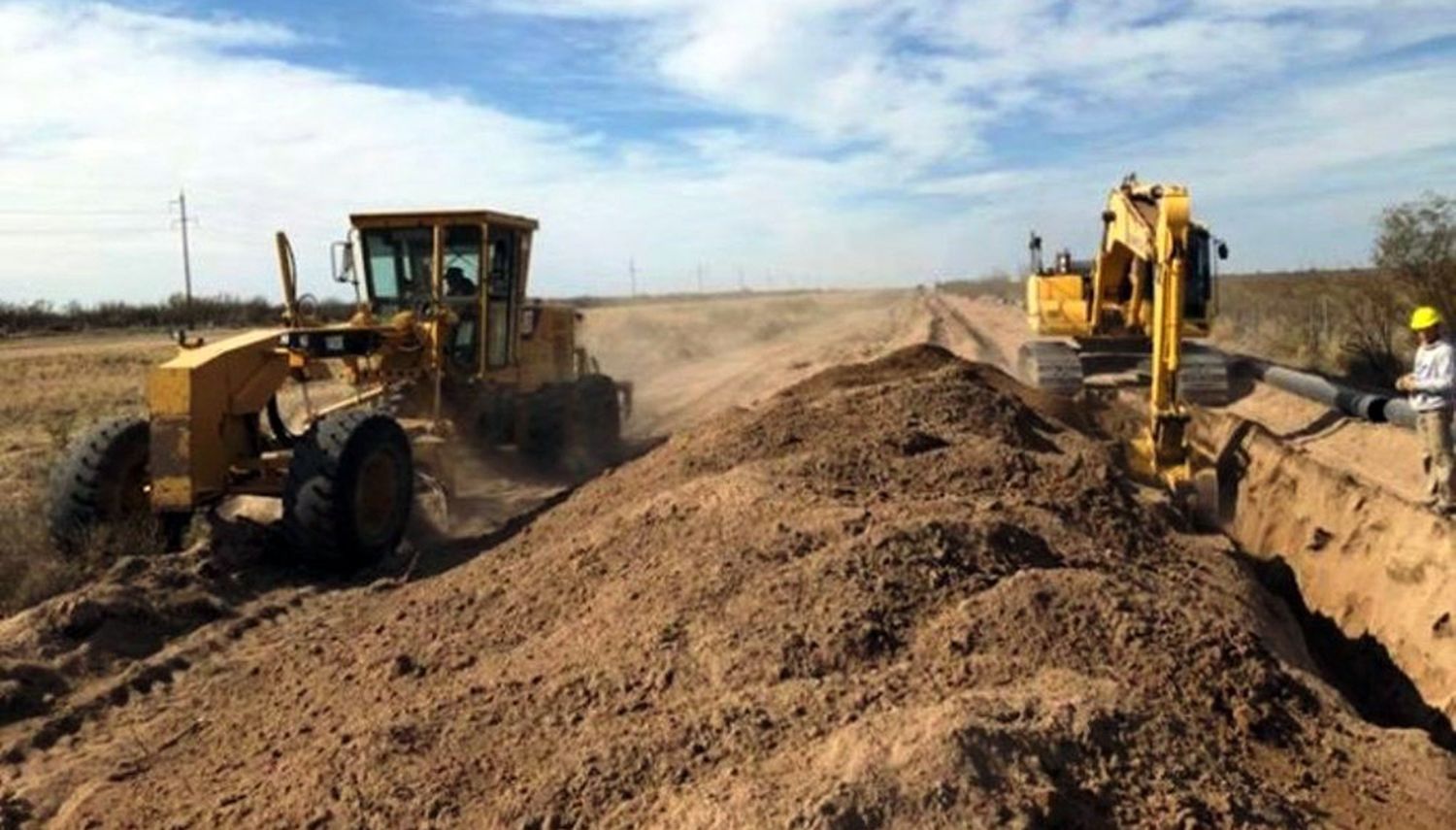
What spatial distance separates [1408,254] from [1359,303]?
4.42ft

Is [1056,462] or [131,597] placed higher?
[1056,462]

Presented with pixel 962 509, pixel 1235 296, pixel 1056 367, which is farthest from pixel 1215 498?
pixel 1235 296

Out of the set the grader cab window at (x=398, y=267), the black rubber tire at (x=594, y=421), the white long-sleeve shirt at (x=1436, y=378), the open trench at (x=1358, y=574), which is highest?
the grader cab window at (x=398, y=267)

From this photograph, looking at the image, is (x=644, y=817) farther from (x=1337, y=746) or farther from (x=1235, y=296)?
(x=1235, y=296)

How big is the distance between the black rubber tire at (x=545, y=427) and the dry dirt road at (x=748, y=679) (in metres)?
4.26

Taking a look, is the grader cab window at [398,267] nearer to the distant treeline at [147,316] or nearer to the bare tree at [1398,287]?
the bare tree at [1398,287]

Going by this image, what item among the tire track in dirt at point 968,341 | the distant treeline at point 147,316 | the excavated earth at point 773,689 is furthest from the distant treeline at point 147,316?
the excavated earth at point 773,689

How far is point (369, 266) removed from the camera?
1284cm

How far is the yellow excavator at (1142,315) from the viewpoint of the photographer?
35.5 feet

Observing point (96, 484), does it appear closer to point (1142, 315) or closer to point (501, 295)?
point (501, 295)

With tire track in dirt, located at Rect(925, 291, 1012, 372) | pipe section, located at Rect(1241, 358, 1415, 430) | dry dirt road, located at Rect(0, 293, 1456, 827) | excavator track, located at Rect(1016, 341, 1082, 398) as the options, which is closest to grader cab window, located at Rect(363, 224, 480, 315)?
dry dirt road, located at Rect(0, 293, 1456, 827)

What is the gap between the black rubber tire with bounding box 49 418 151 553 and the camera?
9336mm

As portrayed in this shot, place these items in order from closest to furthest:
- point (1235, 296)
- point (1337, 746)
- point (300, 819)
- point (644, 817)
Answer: point (644, 817)
point (300, 819)
point (1337, 746)
point (1235, 296)

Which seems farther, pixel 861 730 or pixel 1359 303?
pixel 1359 303
